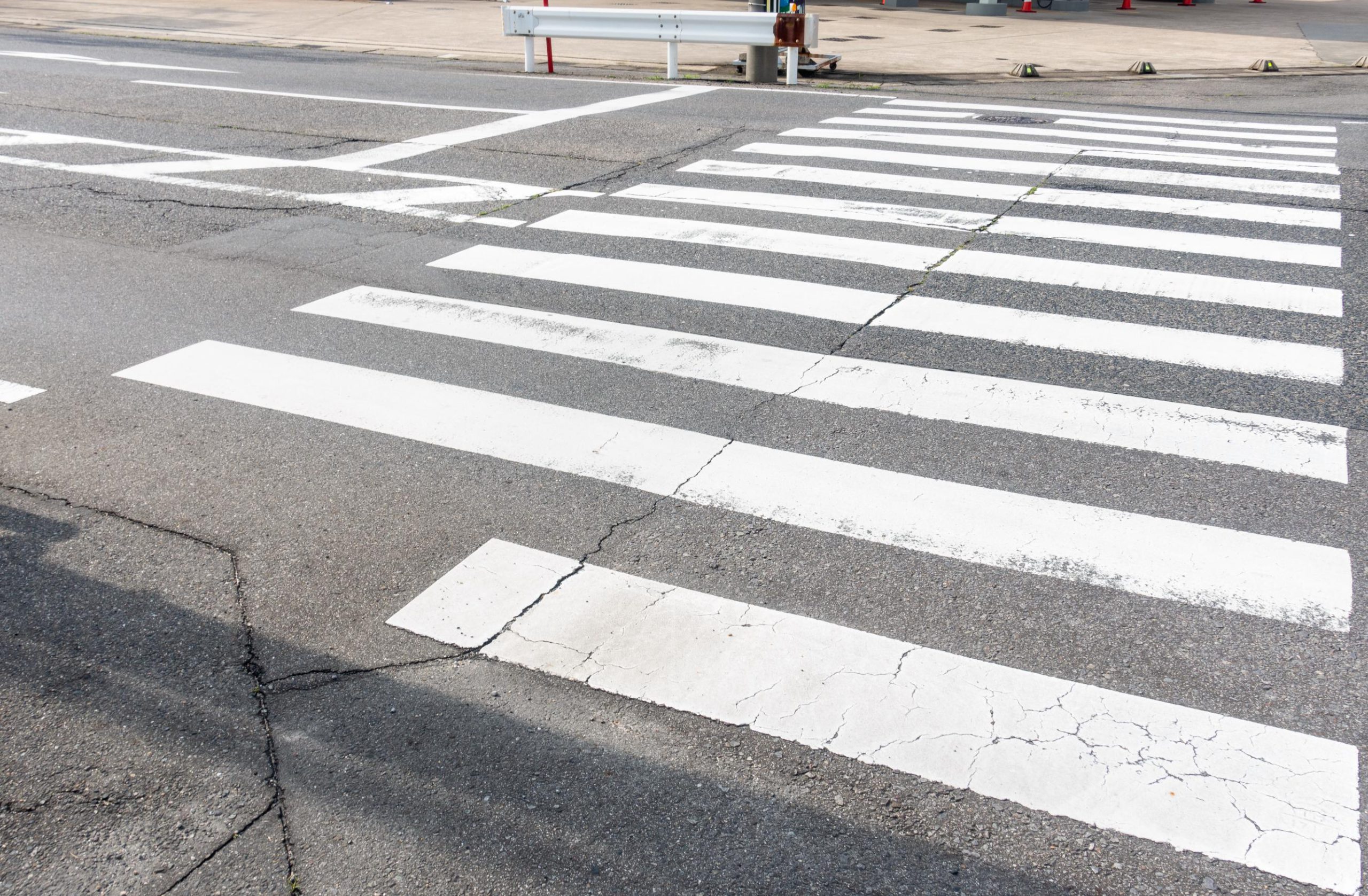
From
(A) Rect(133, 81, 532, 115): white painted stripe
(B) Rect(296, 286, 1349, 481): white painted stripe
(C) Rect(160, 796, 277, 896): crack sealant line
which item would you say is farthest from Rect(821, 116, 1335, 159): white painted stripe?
(C) Rect(160, 796, 277, 896): crack sealant line

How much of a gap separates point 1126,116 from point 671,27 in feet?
20.8

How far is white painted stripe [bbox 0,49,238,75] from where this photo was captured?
1602cm

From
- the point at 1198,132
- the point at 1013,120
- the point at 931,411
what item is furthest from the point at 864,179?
the point at 931,411

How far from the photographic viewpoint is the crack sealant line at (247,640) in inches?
118

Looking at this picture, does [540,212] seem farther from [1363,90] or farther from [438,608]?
[1363,90]

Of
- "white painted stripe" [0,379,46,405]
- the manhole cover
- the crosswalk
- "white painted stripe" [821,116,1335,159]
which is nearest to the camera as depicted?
the crosswalk

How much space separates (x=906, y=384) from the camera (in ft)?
18.5

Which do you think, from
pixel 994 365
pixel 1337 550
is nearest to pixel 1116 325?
pixel 994 365

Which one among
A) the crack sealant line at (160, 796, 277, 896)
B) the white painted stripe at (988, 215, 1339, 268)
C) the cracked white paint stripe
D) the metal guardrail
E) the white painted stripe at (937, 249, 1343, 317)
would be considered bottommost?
the crack sealant line at (160, 796, 277, 896)

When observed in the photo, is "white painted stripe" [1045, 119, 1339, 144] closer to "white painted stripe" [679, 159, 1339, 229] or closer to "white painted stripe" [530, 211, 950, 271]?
"white painted stripe" [679, 159, 1339, 229]

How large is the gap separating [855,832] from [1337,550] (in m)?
2.48

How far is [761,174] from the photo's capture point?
31.9 feet

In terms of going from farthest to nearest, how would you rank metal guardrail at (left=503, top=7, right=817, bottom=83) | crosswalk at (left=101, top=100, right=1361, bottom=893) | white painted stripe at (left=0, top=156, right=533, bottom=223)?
metal guardrail at (left=503, top=7, right=817, bottom=83)
white painted stripe at (left=0, top=156, right=533, bottom=223)
crosswalk at (left=101, top=100, right=1361, bottom=893)

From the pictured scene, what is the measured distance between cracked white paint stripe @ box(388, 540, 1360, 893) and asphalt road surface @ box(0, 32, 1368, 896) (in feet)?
0.05
